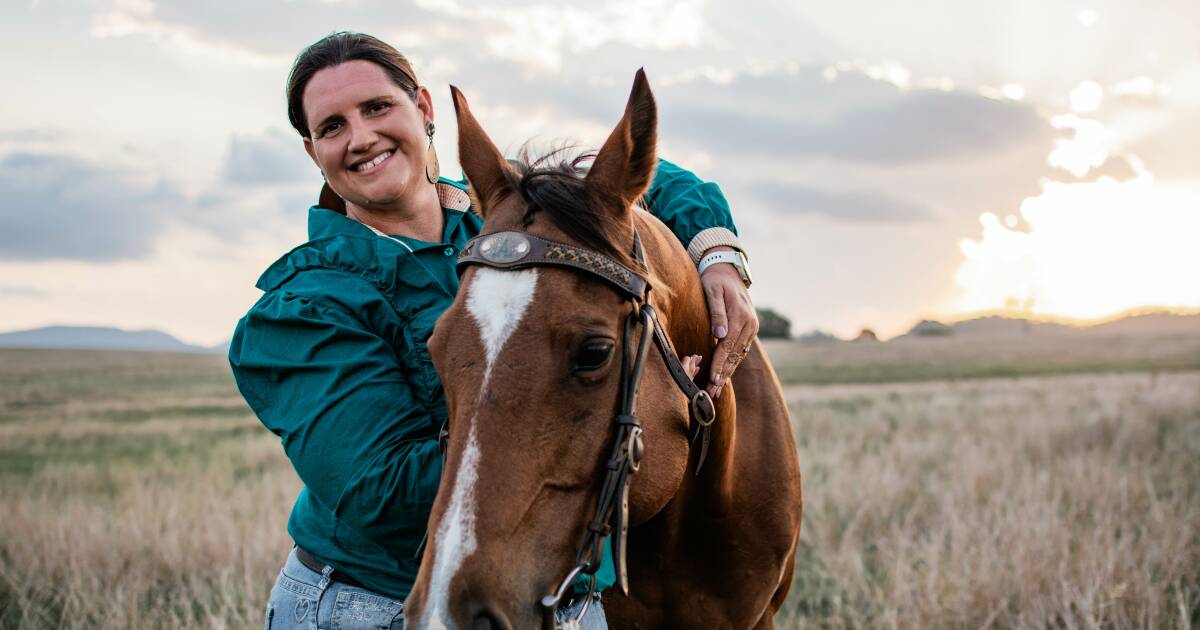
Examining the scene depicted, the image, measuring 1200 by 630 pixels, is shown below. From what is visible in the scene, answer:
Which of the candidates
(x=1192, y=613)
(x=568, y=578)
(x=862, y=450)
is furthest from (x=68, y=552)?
(x=862, y=450)

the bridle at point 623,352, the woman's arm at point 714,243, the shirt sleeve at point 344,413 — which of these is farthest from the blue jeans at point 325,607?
the woman's arm at point 714,243

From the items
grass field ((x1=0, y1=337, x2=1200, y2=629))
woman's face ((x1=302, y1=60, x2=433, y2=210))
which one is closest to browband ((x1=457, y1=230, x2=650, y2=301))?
woman's face ((x1=302, y1=60, x2=433, y2=210))

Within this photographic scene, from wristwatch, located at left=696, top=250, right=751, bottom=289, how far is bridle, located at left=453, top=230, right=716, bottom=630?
791mm

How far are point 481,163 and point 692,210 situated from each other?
42.2 inches

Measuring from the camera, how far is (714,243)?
315 cm

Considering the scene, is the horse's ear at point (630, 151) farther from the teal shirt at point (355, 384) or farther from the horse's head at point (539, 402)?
the teal shirt at point (355, 384)

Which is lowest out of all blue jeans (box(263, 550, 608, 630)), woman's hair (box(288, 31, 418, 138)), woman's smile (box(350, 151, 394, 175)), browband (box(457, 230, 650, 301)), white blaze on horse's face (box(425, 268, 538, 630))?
blue jeans (box(263, 550, 608, 630))

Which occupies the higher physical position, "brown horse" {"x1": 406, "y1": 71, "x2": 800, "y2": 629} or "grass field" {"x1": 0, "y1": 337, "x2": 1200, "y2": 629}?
"brown horse" {"x1": 406, "y1": 71, "x2": 800, "y2": 629}

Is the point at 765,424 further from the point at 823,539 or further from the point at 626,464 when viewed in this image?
the point at 823,539

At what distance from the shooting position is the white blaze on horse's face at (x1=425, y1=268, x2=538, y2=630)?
1786 mm

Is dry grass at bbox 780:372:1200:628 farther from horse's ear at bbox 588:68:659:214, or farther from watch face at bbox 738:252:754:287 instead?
horse's ear at bbox 588:68:659:214

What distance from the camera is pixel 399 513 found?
2.25 m

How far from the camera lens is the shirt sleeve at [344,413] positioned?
225cm

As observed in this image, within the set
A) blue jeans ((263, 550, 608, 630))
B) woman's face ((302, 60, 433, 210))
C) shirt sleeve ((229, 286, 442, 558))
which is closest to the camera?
shirt sleeve ((229, 286, 442, 558))
